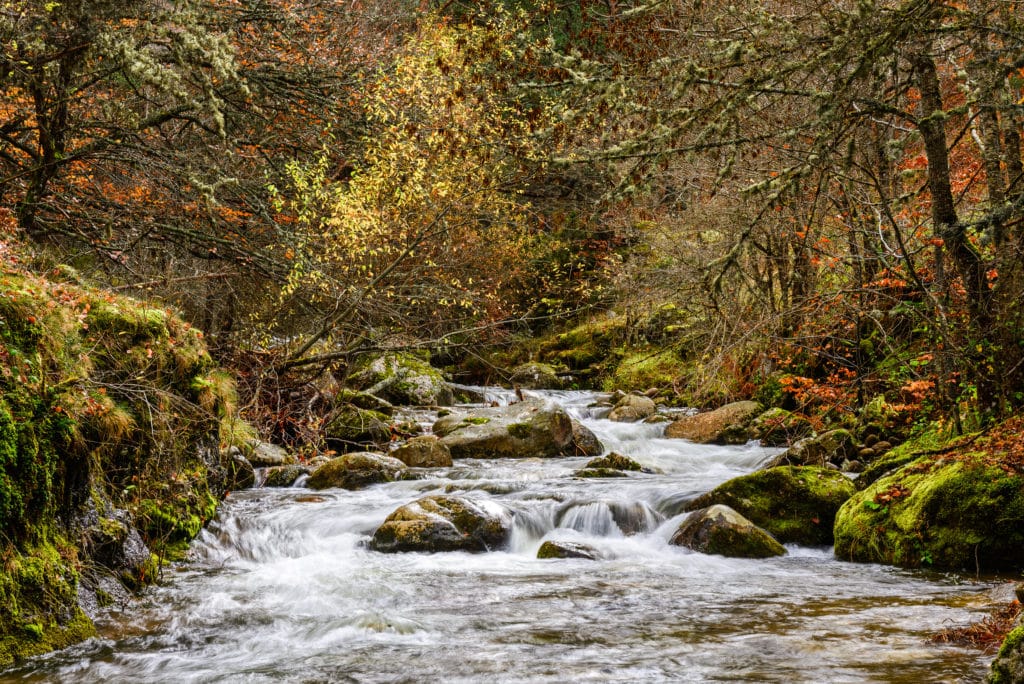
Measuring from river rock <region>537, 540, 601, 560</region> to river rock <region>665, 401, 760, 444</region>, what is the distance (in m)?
6.42

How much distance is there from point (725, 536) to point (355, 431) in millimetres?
7618

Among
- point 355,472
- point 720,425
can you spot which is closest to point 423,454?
point 355,472

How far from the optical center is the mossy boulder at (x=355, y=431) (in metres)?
13.7

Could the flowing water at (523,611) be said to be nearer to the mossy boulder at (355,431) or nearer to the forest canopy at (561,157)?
the forest canopy at (561,157)

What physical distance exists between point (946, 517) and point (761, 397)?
817 centimetres

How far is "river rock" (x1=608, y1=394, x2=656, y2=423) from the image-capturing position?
16547 mm

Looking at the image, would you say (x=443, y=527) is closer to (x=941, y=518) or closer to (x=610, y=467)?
(x=610, y=467)

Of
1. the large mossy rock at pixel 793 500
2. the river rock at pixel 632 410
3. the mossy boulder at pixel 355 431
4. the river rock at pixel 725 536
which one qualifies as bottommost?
the river rock at pixel 725 536

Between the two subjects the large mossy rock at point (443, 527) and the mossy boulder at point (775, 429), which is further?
the mossy boulder at point (775, 429)

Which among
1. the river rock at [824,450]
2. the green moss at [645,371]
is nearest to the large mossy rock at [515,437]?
the river rock at [824,450]

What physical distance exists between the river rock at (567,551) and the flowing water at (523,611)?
0.50ft

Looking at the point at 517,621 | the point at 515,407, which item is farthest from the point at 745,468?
the point at 517,621

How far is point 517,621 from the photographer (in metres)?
5.90

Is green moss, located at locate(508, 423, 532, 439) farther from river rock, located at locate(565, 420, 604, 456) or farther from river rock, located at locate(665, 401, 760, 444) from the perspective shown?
river rock, located at locate(665, 401, 760, 444)
